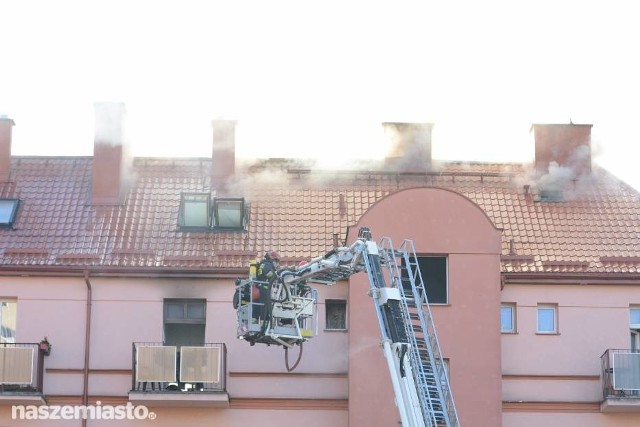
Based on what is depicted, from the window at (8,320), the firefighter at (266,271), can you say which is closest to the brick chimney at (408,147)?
the window at (8,320)

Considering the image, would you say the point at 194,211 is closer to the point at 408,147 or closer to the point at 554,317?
the point at 408,147

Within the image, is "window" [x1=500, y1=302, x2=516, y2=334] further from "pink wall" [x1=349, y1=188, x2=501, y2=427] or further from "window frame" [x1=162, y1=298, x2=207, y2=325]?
"window frame" [x1=162, y1=298, x2=207, y2=325]

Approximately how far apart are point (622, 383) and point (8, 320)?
14.6m

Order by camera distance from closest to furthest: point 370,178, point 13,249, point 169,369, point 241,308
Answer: point 241,308
point 169,369
point 13,249
point 370,178

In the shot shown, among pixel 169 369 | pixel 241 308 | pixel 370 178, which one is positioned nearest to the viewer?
pixel 241 308

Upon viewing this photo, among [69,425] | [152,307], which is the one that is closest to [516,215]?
[152,307]

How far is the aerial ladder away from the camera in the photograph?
2464 cm

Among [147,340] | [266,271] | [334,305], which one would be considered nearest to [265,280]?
[266,271]

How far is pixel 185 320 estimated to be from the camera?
110 feet

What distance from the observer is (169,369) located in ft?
104

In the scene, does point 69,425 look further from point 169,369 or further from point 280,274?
point 280,274

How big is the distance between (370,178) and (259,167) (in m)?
3.03

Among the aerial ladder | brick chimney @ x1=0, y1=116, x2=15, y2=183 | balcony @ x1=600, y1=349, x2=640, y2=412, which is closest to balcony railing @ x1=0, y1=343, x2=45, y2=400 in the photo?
brick chimney @ x1=0, y1=116, x2=15, y2=183

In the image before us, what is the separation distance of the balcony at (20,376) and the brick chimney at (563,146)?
14.3 m
